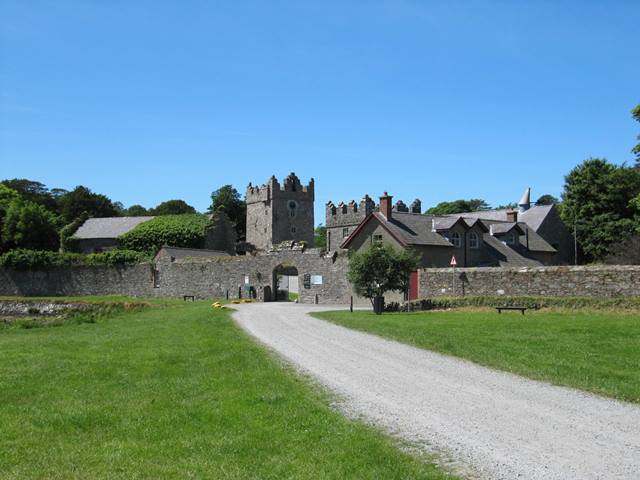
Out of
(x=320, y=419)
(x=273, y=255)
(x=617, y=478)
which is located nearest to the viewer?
(x=617, y=478)

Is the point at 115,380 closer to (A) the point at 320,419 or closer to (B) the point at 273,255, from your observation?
(A) the point at 320,419

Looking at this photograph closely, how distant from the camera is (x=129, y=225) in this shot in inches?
2667

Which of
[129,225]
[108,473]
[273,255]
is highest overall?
[129,225]

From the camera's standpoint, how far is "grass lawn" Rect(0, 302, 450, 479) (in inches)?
278

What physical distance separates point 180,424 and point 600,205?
180ft

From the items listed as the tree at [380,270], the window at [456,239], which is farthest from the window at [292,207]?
the tree at [380,270]

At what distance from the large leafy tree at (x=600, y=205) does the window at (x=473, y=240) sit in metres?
18.2

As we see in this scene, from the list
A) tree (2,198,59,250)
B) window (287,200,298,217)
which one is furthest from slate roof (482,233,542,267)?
tree (2,198,59,250)

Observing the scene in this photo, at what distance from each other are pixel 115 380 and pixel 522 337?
10.5 meters

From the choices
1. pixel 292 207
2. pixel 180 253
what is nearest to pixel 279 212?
pixel 292 207

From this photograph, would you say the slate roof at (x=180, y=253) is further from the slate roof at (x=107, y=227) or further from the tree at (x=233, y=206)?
the tree at (x=233, y=206)

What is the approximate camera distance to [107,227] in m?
68.7


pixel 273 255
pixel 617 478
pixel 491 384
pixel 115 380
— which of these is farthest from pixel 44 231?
pixel 617 478

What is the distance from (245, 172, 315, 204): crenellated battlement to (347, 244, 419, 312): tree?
48.4m
